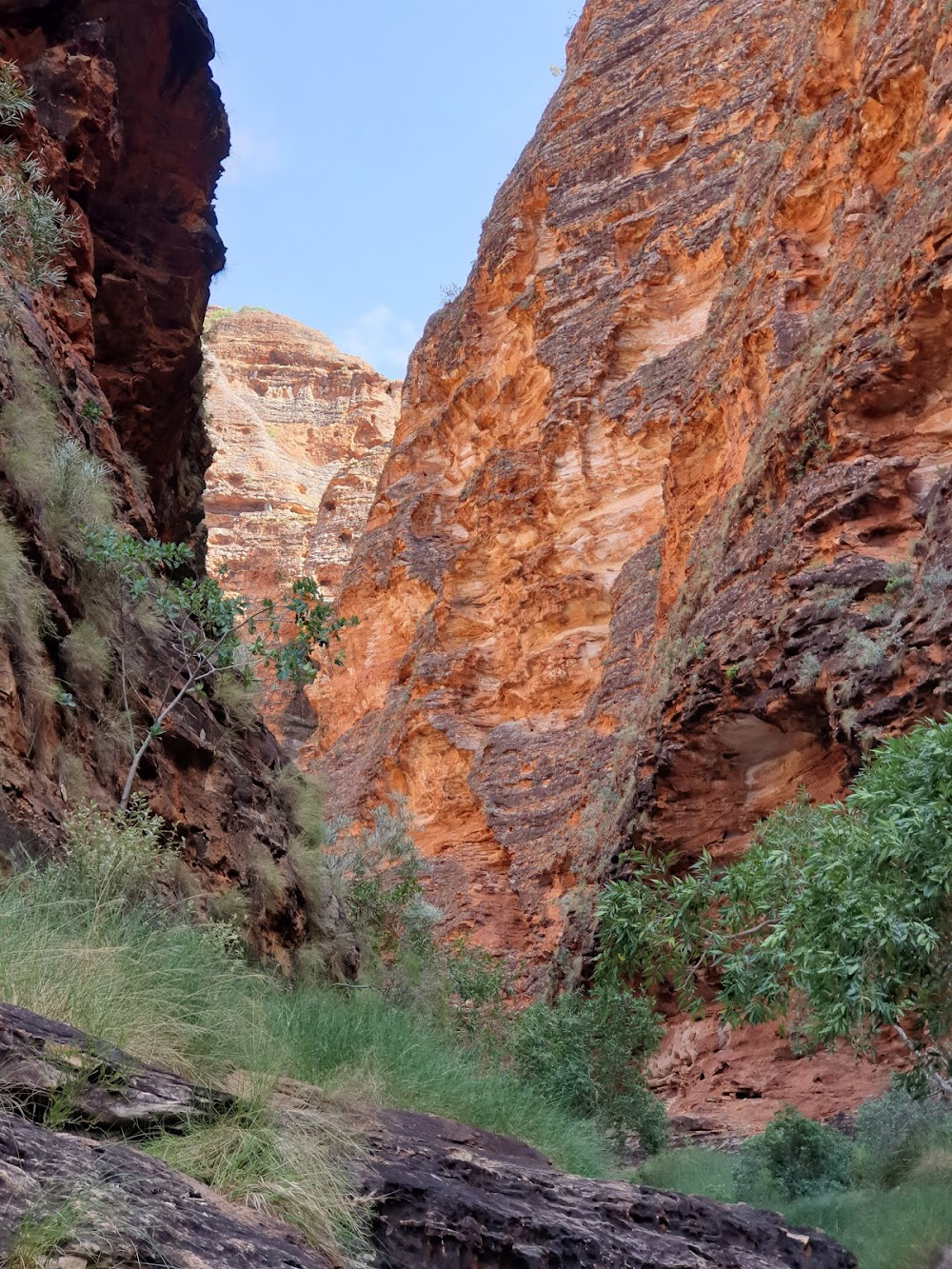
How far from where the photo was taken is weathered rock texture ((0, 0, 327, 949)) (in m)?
7.72

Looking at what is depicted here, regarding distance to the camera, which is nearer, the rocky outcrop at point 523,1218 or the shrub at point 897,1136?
the rocky outcrop at point 523,1218

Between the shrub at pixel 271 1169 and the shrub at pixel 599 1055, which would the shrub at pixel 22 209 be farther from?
the shrub at pixel 599 1055

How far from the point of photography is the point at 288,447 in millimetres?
64750

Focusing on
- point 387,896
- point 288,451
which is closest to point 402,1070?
point 387,896

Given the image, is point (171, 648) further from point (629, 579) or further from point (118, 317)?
point (629, 579)

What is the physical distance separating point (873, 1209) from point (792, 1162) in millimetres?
2709

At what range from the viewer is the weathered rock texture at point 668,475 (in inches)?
558

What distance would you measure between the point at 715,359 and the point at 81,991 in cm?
1916

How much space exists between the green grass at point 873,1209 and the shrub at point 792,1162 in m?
0.25

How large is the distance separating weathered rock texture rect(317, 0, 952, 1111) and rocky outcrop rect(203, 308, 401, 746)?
11.7m

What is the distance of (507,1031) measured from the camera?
52.4 feet

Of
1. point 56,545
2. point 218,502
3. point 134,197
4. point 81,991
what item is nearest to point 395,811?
point 134,197

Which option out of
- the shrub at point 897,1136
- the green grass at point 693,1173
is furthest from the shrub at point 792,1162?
the shrub at point 897,1136

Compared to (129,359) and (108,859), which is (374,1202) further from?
(129,359)
